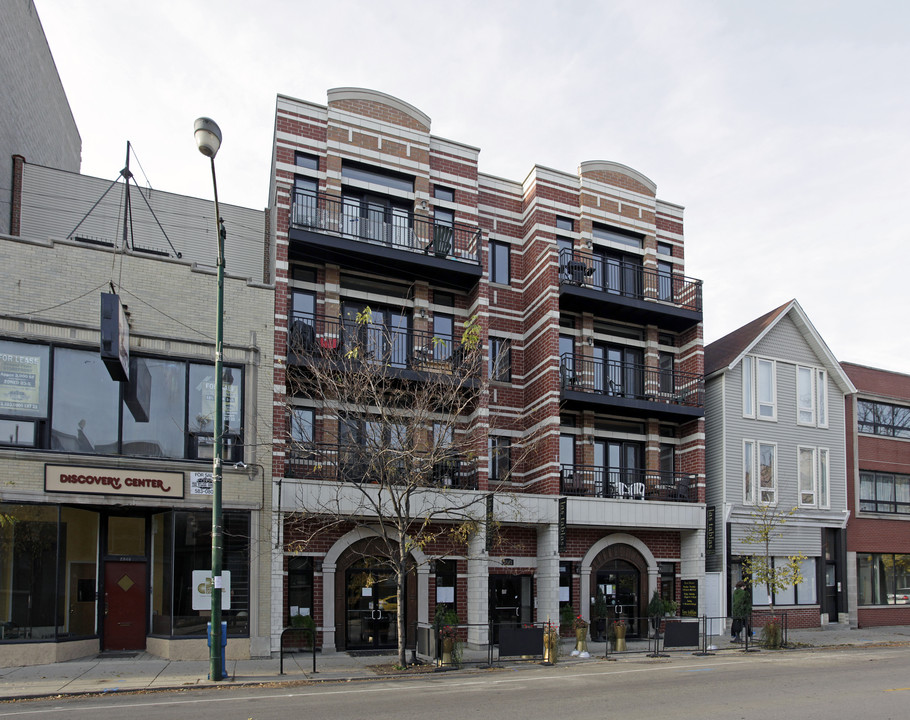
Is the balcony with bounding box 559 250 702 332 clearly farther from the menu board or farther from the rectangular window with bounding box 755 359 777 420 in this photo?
the menu board

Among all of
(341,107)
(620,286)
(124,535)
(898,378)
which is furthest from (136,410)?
(898,378)

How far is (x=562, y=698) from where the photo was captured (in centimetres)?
1384

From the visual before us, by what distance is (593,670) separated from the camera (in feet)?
59.1

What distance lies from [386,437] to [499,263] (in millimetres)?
9536

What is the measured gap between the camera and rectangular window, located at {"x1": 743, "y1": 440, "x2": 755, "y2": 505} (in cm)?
2781

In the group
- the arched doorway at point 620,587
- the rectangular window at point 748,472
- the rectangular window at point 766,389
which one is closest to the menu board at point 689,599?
the arched doorway at point 620,587

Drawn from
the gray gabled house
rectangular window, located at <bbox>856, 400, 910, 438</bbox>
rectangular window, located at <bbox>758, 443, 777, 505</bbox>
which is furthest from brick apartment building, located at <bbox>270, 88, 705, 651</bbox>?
rectangular window, located at <bbox>856, 400, 910, 438</bbox>

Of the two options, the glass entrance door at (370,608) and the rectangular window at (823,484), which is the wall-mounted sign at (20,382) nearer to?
the glass entrance door at (370,608)

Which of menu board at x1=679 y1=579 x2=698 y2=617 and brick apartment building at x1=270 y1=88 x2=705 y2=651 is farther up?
brick apartment building at x1=270 y1=88 x2=705 y2=651

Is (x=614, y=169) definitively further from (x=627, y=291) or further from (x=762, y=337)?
(x=762, y=337)

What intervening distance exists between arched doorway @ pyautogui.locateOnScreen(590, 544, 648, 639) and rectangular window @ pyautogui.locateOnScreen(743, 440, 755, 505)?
477 centimetres

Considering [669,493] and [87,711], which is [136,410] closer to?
[87,711]

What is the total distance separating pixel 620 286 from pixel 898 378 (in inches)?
566

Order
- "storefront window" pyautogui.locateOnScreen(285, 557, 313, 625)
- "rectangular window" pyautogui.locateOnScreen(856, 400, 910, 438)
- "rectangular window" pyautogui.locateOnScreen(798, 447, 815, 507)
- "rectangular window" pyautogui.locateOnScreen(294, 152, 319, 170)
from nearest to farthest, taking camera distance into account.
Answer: "storefront window" pyautogui.locateOnScreen(285, 557, 313, 625), "rectangular window" pyautogui.locateOnScreen(294, 152, 319, 170), "rectangular window" pyautogui.locateOnScreen(798, 447, 815, 507), "rectangular window" pyautogui.locateOnScreen(856, 400, 910, 438)
